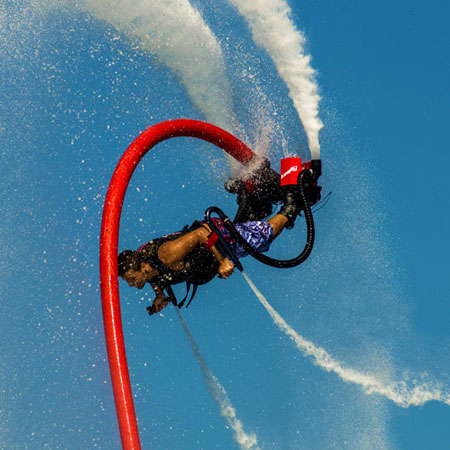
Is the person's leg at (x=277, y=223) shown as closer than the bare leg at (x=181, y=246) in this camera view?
No

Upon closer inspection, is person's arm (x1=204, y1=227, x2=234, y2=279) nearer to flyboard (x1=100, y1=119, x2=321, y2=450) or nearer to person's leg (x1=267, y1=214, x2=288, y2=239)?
flyboard (x1=100, y1=119, x2=321, y2=450)

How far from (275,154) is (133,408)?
6.18m

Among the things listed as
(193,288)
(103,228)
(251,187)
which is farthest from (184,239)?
(251,187)

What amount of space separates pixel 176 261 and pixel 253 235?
5.54 feet

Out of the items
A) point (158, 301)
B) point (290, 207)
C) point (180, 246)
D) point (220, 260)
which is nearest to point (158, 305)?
point (158, 301)

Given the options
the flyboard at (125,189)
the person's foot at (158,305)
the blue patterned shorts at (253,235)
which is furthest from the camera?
the blue patterned shorts at (253,235)

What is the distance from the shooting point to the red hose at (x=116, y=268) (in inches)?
311

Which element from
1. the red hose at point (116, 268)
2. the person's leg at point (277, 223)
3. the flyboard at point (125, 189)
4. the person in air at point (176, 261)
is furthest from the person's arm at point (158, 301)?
the person's leg at point (277, 223)

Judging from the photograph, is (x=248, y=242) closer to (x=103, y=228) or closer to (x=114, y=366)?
(x=103, y=228)

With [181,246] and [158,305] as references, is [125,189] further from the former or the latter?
[158,305]

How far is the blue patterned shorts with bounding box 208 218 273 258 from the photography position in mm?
10797

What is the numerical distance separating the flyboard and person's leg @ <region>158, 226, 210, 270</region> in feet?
0.87

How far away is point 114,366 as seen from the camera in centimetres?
816

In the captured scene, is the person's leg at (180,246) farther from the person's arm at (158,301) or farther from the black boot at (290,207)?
the black boot at (290,207)
